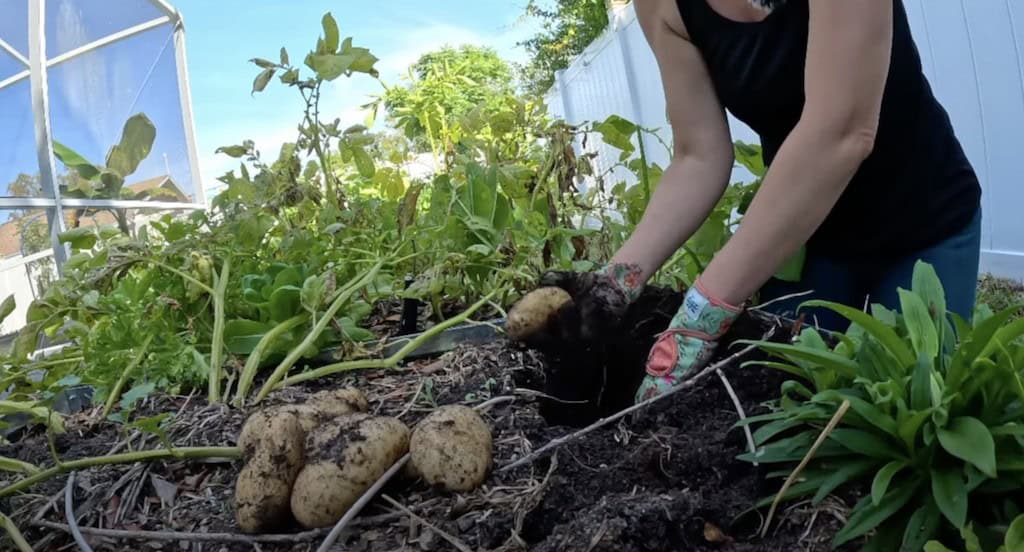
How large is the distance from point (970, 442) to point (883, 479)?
73 mm

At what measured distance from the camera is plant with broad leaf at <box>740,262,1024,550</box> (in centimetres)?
63

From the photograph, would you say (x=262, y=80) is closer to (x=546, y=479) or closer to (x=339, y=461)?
(x=339, y=461)

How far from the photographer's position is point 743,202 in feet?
4.88

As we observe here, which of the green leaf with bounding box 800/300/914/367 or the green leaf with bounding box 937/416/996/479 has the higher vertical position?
the green leaf with bounding box 800/300/914/367

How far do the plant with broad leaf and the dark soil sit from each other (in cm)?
4

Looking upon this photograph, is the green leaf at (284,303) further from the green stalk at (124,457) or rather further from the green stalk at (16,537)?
the green stalk at (16,537)

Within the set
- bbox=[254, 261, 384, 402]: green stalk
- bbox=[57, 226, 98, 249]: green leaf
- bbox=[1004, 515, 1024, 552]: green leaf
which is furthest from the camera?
bbox=[57, 226, 98, 249]: green leaf

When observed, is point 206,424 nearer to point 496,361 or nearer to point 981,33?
point 496,361

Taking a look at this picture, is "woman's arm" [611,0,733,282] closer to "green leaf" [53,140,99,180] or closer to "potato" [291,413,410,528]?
"potato" [291,413,410,528]

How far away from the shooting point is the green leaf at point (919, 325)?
2.36ft

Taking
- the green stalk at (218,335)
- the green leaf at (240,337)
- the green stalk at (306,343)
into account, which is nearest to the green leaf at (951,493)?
the green stalk at (306,343)

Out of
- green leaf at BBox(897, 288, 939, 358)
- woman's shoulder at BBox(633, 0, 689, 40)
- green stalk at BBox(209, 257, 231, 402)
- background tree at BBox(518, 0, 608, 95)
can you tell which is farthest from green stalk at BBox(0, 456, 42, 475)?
background tree at BBox(518, 0, 608, 95)

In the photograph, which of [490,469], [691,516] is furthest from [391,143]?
[691,516]

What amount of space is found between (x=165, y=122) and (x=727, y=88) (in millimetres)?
6633
